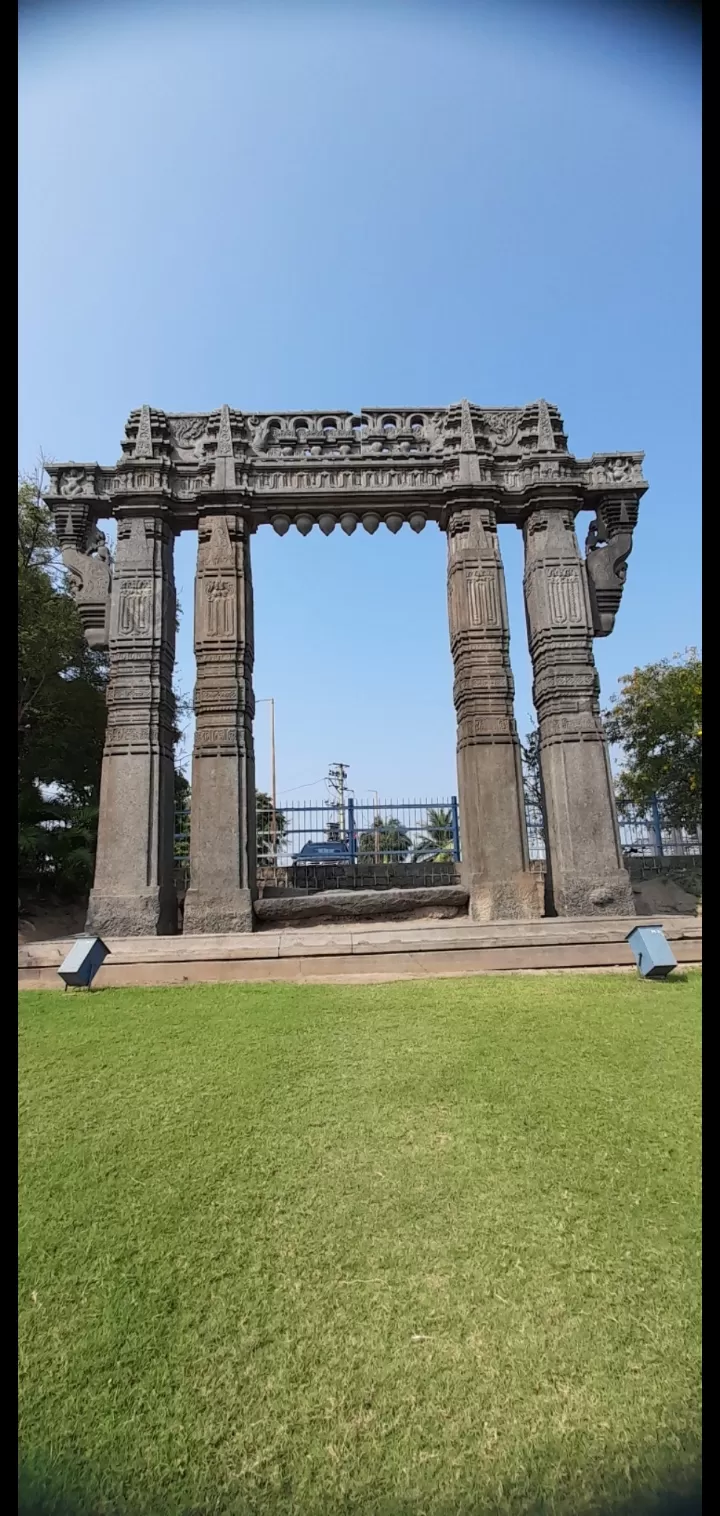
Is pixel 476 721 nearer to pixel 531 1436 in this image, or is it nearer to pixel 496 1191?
pixel 496 1191

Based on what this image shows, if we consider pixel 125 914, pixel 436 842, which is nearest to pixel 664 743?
pixel 436 842

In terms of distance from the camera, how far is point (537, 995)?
15.2ft

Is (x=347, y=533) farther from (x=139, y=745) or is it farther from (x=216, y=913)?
(x=216, y=913)

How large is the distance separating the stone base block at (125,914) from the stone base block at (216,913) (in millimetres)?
267

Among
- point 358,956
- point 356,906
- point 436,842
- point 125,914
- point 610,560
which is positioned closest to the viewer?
point 358,956

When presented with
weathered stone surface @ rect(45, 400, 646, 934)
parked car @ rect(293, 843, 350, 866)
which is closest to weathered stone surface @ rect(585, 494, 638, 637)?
weathered stone surface @ rect(45, 400, 646, 934)

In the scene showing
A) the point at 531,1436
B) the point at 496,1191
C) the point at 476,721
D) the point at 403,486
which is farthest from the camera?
the point at 403,486

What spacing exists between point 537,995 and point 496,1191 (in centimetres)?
246

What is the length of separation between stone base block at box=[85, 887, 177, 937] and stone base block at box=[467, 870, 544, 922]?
3.16 meters

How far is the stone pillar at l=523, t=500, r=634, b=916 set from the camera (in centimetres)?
758

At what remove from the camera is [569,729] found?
8000mm

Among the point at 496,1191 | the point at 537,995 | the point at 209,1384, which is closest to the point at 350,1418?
the point at 209,1384

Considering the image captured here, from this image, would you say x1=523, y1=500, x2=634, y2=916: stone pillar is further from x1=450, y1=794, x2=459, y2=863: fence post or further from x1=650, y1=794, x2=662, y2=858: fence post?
x1=650, y1=794, x2=662, y2=858: fence post

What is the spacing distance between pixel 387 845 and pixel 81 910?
6.10m
